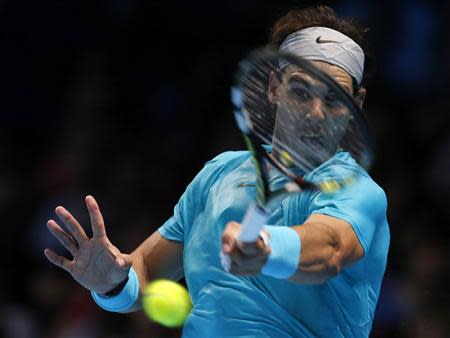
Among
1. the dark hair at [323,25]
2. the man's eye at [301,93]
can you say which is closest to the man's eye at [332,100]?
the man's eye at [301,93]

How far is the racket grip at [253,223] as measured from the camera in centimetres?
234

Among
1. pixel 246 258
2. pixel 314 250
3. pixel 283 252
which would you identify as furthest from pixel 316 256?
pixel 246 258

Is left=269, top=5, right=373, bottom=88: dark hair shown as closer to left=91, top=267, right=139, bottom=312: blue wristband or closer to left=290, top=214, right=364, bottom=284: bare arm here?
left=290, top=214, right=364, bottom=284: bare arm

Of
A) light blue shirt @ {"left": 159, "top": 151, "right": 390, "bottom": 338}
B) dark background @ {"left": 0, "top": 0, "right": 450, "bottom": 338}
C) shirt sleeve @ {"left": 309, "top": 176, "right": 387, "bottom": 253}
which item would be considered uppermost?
shirt sleeve @ {"left": 309, "top": 176, "right": 387, "bottom": 253}

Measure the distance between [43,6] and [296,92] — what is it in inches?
211

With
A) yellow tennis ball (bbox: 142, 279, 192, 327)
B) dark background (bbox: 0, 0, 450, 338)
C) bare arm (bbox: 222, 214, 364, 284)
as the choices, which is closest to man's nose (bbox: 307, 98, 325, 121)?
bare arm (bbox: 222, 214, 364, 284)

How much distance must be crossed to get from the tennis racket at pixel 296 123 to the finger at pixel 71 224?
2.29 ft

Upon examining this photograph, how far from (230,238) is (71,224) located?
3.04ft

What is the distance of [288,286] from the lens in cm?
301

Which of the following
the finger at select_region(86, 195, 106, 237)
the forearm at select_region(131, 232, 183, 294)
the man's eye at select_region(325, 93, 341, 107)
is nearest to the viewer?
the man's eye at select_region(325, 93, 341, 107)

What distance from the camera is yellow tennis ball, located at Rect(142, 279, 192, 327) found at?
12.1 feet

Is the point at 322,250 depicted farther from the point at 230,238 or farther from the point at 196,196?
the point at 196,196

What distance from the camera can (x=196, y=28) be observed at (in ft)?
25.7

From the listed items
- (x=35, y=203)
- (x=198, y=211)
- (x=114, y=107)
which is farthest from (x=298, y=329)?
(x=114, y=107)
